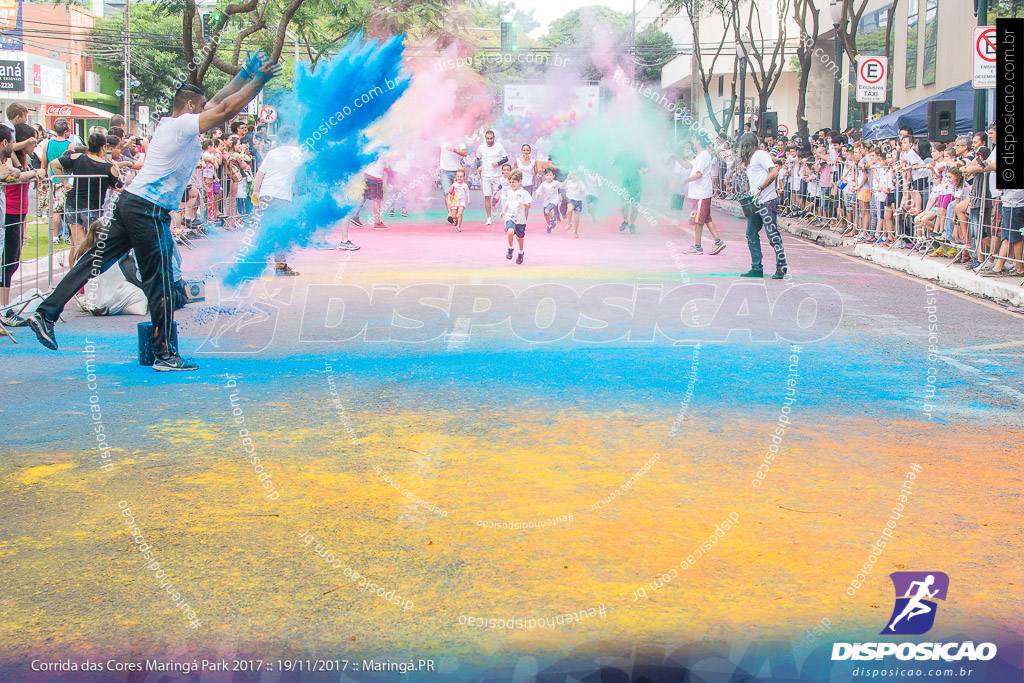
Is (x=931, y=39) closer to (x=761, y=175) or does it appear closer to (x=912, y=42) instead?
(x=912, y=42)

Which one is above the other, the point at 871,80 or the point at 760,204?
the point at 871,80

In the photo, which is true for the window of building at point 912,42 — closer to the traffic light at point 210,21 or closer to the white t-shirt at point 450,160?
the white t-shirt at point 450,160

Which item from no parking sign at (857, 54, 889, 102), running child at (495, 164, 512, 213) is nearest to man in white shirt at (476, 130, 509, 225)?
running child at (495, 164, 512, 213)

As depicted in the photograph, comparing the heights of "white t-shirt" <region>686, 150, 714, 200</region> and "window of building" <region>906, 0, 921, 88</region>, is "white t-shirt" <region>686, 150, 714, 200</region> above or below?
below

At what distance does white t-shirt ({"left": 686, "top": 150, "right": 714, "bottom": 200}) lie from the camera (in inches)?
694

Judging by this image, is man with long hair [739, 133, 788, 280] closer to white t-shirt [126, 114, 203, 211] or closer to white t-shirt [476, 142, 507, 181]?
white t-shirt [126, 114, 203, 211]

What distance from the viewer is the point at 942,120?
62.7 ft

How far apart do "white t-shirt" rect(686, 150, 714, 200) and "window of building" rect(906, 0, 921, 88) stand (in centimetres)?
1773

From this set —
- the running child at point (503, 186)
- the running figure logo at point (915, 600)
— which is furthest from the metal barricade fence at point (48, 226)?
the running figure logo at point (915, 600)

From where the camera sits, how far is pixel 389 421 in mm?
6574

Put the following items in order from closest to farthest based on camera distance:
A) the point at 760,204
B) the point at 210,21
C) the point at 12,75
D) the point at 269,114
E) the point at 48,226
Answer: the point at 48,226
the point at 760,204
the point at 210,21
the point at 269,114
the point at 12,75

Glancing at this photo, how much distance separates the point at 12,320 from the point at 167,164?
304cm

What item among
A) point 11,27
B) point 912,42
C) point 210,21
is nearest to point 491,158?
point 210,21

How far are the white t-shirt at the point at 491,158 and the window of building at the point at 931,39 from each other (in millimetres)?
14561
